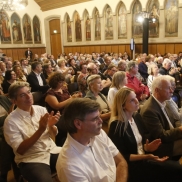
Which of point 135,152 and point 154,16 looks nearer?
point 135,152

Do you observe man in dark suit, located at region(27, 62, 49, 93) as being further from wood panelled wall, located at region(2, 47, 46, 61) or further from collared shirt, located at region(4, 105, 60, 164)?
wood panelled wall, located at region(2, 47, 46, 61)

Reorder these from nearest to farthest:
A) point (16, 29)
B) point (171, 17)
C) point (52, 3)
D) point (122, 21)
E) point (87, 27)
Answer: point (171, 17) < point (122, 21) < point (87, 27) < point (52, 3) < point (16, 29)

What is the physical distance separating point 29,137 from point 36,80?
3.23 metres

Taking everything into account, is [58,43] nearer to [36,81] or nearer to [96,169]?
[36,81]

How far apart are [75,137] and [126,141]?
76 cm

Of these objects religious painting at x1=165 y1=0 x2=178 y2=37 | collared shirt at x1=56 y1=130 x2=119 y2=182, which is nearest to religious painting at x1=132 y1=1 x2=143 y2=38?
religious painting at x1=165 y1=0 x2=178 y2=37

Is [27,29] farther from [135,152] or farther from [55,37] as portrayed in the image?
[135,152]

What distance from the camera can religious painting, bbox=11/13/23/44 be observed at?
17.2m

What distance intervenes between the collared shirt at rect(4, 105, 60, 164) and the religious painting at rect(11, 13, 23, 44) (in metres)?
17.0

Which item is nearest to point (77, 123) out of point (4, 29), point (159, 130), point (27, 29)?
point (159, 130)

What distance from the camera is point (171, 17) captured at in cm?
1169

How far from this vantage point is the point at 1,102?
9.71 feet

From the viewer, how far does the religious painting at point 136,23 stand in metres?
12.9

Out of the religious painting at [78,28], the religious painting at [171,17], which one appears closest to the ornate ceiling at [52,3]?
the religious painting at [78,28]
